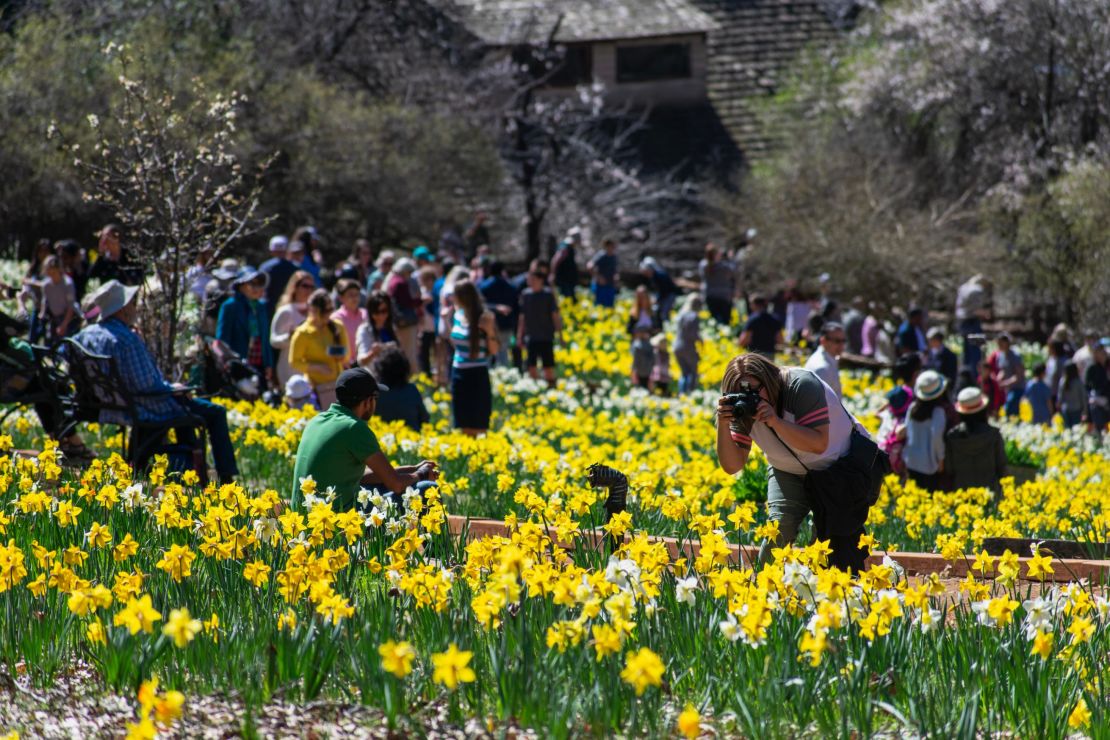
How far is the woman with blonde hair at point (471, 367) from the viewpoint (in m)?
12.3

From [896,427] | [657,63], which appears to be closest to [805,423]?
[896,427]

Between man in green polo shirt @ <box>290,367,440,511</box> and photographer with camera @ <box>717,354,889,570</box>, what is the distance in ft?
5.71

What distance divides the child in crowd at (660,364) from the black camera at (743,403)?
42.3 ft

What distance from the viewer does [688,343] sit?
1914 centimetres

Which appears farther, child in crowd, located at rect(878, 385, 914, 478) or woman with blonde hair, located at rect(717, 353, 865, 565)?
child in crowd, located at rect(878, 385, 914, 478)

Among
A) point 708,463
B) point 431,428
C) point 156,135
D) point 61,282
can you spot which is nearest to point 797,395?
point 708,463

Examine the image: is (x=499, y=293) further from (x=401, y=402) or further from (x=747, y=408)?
(x=747, y=408)

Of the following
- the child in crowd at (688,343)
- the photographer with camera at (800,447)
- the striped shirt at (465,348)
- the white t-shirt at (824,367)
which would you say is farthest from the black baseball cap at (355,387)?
the child in crowd at (688,343)

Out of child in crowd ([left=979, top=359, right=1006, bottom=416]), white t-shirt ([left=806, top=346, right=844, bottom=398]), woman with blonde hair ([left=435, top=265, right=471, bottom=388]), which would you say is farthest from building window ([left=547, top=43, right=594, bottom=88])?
white t-shirt ([left=806, top=346, right=844, bottom=398])

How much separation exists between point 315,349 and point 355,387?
4.56m

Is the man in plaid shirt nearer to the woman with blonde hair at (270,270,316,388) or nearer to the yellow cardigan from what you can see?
the yellow cardigan

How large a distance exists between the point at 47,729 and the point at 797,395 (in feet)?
10.7

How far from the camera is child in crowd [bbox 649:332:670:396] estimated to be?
19.1 metres

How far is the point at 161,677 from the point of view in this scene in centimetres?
491
